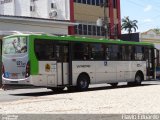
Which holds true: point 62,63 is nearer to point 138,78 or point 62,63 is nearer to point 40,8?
point 138,78

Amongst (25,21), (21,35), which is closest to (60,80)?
(21,35)

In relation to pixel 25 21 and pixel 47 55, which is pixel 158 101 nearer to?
pixel 47 55

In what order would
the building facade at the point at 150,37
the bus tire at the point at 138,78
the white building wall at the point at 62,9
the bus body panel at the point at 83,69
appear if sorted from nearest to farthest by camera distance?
the bus body panel at the point at 83,69 < the bus tire at the point at 138,78 < the white building wall at the point at 62,9 < the building facade at the point at 150,37

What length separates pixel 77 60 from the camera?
23969mm

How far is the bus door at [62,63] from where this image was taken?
22.7 m

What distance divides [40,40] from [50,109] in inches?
335

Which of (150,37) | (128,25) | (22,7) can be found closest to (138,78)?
(22,7)

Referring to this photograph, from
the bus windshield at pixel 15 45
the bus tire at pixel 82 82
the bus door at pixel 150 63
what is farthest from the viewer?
the bus door at pixel 150 63

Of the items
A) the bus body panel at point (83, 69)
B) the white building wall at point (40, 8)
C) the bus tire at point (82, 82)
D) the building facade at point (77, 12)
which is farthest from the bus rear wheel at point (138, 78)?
the white building wall at point (40, 8)

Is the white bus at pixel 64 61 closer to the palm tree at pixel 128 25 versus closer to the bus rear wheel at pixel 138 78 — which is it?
the bus rear wheel at pixel 138 78

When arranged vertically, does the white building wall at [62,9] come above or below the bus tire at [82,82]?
above

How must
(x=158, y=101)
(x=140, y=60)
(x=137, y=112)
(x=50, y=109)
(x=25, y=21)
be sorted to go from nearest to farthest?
(x=137, y=112) < (x=50, y=109) < (x=158, y=101) < (x=140, y=60) < (x=25, y=21)

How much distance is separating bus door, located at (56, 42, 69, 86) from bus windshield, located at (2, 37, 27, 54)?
1.98 m

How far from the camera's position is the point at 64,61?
23156 mm
